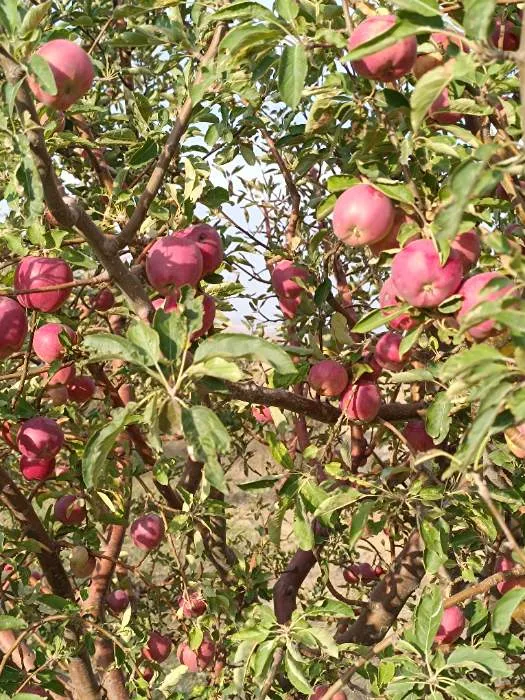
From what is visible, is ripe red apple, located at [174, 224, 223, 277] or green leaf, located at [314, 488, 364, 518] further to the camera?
ripe red apple, located at [174, 224, 223, 277]

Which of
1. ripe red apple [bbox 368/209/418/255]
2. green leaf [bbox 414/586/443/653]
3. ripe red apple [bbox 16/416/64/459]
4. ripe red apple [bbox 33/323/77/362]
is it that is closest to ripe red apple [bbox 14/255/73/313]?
ripe red apple [bbox 33/323/77/362]

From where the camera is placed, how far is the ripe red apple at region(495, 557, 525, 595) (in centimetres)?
185

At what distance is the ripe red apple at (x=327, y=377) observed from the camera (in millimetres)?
1811

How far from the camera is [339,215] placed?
142 centimetres

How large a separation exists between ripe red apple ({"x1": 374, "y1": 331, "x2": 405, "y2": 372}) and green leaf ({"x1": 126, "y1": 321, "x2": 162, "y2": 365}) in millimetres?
733

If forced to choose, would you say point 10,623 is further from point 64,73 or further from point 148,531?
point 64,73

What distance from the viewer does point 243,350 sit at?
1105 mm

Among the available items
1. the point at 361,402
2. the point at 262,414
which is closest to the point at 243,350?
the point at 361,402

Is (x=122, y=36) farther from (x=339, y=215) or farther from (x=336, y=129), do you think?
(x=339, y=215)

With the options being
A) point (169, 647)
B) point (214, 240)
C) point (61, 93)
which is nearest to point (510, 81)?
point (214, 240)

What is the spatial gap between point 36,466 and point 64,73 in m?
1.19

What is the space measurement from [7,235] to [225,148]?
684 mm

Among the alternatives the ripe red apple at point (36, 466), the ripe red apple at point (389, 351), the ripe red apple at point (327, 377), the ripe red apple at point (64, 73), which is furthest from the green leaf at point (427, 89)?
the ripe red apple at point (36, 466)

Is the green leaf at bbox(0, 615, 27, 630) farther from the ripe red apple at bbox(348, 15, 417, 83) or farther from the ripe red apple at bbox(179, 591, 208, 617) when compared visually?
the ripe red apple at bbox(348, 15, 417, 83)
